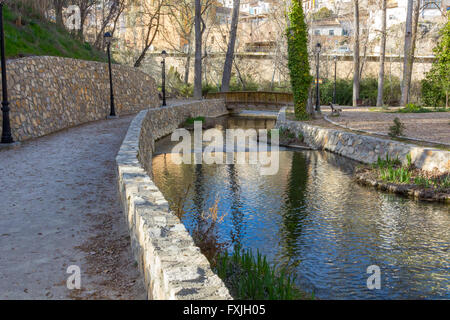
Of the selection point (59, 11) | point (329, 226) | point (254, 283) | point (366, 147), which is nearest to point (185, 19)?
point (59, 11)

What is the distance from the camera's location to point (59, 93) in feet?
53.6

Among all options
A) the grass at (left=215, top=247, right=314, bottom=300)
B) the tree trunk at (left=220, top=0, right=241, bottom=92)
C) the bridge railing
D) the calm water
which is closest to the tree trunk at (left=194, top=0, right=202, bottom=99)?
the bridge railing

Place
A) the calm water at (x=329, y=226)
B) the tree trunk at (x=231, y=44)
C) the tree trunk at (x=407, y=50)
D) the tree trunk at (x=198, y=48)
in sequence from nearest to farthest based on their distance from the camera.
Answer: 1. the calm water at (x=329, y=226)
2. the tree trunk at (x=407, y=50)
3. the tree trunk at (x=198, y=48)
4. the tree trunk at (x=231, y=44)

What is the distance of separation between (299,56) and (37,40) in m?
11.6

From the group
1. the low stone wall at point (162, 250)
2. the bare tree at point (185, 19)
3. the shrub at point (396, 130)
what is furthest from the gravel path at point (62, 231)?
the bare tree at point (185, 19)

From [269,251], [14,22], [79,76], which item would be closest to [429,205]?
A: [269,251]

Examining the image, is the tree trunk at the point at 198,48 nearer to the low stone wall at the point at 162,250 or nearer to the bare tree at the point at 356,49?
the bare tree at the point at 356,49

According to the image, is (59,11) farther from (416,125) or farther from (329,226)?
(329,226)

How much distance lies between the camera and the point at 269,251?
7.52m

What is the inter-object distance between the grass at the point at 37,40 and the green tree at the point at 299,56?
10.1m

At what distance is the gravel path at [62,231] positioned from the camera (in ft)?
14.2

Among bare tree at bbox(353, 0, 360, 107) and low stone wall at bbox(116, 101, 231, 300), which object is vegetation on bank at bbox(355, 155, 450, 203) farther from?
bare tree at bbox(353, 0, 360, 107)

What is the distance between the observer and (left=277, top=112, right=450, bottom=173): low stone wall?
11.6 meters
